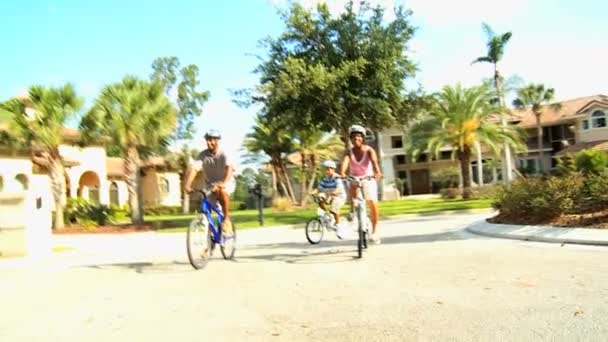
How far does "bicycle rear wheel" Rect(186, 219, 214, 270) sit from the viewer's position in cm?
827

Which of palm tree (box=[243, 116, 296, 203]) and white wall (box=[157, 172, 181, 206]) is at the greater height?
palm tree (box=[243, 116, 296, 203])

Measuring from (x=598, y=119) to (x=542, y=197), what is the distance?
139ft

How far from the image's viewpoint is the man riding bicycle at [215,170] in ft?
29.3

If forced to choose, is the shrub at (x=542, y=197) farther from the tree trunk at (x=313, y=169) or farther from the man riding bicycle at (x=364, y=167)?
the tree trunk at (x=313, y=169)

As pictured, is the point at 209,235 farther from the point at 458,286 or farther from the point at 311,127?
the point at 311,127

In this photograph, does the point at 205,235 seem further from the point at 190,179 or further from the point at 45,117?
the point at 45,117

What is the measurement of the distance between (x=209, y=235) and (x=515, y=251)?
4.48m

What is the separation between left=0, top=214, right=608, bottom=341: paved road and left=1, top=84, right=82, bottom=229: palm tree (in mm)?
14845

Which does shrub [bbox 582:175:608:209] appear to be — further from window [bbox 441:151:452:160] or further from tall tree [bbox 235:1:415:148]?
window [bbox 441:151:452:160]

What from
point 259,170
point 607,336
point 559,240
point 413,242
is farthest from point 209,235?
point 259,170

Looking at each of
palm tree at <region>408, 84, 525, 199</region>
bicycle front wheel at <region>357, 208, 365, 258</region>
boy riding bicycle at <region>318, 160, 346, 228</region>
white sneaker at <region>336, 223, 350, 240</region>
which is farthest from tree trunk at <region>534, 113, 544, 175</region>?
bicycle front wheel at <region>357, 208, 365, 258</region>

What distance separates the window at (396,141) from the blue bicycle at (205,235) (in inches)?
2080

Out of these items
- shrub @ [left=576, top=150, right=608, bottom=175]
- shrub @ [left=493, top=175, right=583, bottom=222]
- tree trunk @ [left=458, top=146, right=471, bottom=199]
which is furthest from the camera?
tree trunk @ [left=458, top=146, right=471, bottom=199]

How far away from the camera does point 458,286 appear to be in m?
6.17
